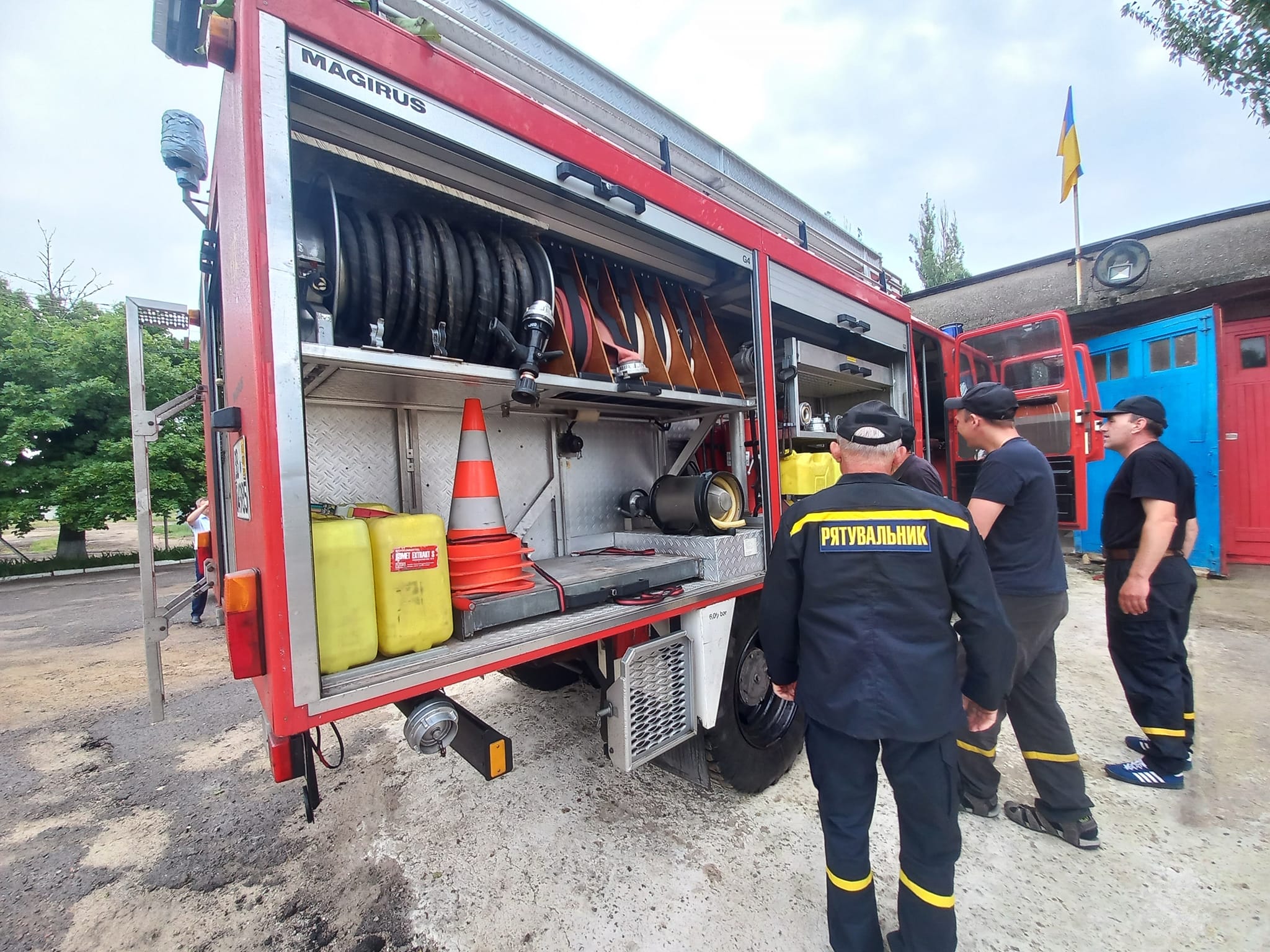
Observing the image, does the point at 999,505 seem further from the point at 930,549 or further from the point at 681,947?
the point at 681,947

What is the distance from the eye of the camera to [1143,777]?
8.74ft

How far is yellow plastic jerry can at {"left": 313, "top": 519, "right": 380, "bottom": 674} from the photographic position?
141cm

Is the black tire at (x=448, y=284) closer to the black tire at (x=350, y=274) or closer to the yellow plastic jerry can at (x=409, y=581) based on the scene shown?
the black tire at (x=350, y=274)

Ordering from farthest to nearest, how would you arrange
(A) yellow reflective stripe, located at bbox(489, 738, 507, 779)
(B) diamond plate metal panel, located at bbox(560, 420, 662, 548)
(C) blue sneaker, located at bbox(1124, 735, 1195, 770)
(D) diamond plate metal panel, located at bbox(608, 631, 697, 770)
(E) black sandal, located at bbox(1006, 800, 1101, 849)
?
(B) diamond plate metal panel, located at bbox(560, 420, 662, 548) → (C) blue sneaker, located at bbox(1124, 735, 1195, 770) → (E) black sandal, located at bbox(1006, 800, 1101, 849) → (D) diamond plate metal panel, located at bbox(608, 631, 697, 770) → (A) yellow reflective stripe, located at bbox(489, 738, 507, 779)

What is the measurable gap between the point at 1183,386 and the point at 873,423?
752 cm

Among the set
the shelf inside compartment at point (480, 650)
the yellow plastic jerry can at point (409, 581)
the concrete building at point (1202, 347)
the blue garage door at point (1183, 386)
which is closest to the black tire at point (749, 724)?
the shelf inside compartment at point (480, 650)

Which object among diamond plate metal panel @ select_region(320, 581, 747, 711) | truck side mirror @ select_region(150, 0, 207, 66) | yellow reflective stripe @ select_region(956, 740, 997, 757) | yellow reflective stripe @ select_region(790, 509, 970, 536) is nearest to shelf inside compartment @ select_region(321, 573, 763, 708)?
diamond plate metal panel @ select_region(320, 581, 747, 711)

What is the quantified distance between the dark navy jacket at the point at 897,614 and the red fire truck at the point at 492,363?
736 millimetres

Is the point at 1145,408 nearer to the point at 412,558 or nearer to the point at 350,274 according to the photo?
the point at 412,558

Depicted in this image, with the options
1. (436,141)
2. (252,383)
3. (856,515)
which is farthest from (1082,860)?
(436,141)

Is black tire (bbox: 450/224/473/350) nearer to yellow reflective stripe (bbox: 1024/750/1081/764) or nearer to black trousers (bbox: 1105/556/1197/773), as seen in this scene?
yellow reflective stripe (bbox: 1024/750/1081/764)

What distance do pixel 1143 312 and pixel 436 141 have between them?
31.9 feet

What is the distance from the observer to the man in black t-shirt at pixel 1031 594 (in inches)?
89.5

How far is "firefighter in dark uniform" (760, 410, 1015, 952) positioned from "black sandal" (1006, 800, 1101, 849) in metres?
1.12
